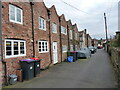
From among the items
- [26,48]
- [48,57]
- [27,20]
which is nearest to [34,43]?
[26,48]

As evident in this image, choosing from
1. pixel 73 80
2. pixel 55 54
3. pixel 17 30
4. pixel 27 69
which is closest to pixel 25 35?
pixel 17 30

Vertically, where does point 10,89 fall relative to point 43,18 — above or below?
below

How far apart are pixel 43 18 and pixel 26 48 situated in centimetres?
414

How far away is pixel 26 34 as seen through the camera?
7809mm

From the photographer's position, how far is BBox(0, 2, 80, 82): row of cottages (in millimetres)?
6234

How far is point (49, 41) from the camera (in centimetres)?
1132

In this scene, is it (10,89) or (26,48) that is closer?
(10,89)

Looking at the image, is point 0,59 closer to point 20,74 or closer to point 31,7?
point 20,74

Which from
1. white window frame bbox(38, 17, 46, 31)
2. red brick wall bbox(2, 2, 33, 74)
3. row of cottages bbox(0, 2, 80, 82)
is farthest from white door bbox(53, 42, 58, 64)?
red brick wall bbox(2, 2, 33, 74)

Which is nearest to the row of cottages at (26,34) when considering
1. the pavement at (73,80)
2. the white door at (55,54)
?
the white door at (55,54)

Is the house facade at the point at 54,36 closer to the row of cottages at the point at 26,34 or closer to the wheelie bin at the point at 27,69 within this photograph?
the row of cottages at the point at 26,34

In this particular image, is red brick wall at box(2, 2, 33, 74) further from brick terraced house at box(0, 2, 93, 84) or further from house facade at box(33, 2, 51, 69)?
house facade at box(33, 2, 51, 69)

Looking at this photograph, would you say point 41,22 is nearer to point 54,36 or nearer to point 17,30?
point 54,36

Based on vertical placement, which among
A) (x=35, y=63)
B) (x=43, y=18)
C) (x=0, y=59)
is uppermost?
(x=43, y=18)
